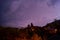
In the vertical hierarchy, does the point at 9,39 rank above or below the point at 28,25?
below

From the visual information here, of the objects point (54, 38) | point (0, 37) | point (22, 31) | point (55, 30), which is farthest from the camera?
point (55, 30)

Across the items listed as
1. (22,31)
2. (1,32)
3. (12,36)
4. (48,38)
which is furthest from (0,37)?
(48,38)

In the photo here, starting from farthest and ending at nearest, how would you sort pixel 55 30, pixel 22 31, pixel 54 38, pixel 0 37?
pixel 55 30 < pixel 54 38 < pixel 22 31 < pixel 0 37

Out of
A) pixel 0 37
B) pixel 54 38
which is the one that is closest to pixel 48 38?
pixel 54 38

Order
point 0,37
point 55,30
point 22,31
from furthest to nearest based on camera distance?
point 55,30, point 22,31, point 0,37

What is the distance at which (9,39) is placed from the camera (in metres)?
11.6

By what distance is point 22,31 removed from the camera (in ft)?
39.3

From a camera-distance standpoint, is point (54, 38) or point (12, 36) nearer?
point (12, 36)

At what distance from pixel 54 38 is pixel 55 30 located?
4.24ft

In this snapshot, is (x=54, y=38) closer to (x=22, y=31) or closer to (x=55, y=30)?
(x=55, y=30)

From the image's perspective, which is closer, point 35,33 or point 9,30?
point 9,30

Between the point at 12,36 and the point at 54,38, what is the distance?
14.2ft

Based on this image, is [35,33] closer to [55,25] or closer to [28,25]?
[28,25]

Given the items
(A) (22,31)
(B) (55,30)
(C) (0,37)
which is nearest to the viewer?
(C) (0,37)
